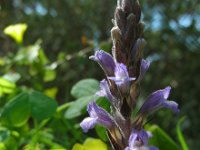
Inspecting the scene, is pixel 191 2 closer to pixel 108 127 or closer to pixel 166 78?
pixel 166 78

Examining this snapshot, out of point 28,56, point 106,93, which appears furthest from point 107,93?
point 28,56

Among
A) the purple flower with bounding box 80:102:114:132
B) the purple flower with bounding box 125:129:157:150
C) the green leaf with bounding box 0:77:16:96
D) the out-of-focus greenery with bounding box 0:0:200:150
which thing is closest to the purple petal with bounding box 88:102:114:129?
the purple flower with bounding box 80:102:114:132

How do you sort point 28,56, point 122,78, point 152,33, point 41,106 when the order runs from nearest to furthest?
point 122,78
point 41,106
point 28,56
point 152,33

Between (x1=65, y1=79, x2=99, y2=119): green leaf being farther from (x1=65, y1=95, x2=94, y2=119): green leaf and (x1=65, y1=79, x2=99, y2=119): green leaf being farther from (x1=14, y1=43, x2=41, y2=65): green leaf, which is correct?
(x1=14, y1=43, x2=41, y2=65): green leaf

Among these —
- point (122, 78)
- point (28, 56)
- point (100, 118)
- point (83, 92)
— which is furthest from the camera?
point (28, 56)

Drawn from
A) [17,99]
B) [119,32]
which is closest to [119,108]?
[119,32]

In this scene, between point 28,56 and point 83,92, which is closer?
point 83,92

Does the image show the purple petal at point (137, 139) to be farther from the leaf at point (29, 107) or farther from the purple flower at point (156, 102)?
the leaf at point (29, 107)

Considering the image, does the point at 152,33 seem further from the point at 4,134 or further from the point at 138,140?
the point at 138,140
